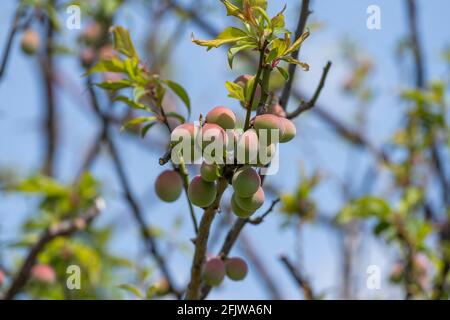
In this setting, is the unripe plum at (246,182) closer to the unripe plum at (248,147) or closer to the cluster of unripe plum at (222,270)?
the unripe plum at (248,147)

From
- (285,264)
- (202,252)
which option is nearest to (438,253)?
(285,264)

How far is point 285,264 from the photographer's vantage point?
7.28 feet

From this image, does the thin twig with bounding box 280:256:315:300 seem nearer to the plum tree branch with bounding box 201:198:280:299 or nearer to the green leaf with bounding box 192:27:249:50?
the plum tree branch with bounding box 201:198:280:299

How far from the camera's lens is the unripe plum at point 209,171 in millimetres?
1479

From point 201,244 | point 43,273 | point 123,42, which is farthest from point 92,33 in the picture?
point 201,244

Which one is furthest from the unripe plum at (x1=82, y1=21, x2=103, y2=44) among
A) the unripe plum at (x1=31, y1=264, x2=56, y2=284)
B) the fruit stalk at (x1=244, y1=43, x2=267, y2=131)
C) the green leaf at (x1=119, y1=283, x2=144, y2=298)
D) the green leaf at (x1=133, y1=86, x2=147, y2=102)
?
the fruit stalk at (x1=244, y1=43, x2=267, y2=131)

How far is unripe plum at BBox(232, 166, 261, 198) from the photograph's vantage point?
1434 mm

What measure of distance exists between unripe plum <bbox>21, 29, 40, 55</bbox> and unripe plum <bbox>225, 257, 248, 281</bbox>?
2180 mm

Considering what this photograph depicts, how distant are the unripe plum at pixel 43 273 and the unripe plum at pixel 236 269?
134cm

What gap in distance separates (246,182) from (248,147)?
7cm

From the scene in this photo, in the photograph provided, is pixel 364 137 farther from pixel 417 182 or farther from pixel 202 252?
Answer: pixel 202 252

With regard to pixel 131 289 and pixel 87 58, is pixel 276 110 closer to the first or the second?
pixel 131 289

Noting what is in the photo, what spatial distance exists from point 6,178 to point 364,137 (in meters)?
2.45

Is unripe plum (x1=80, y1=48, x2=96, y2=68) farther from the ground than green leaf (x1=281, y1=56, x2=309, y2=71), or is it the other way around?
unripe plum (x1=80, y1=48, x2=96, y2=68)
